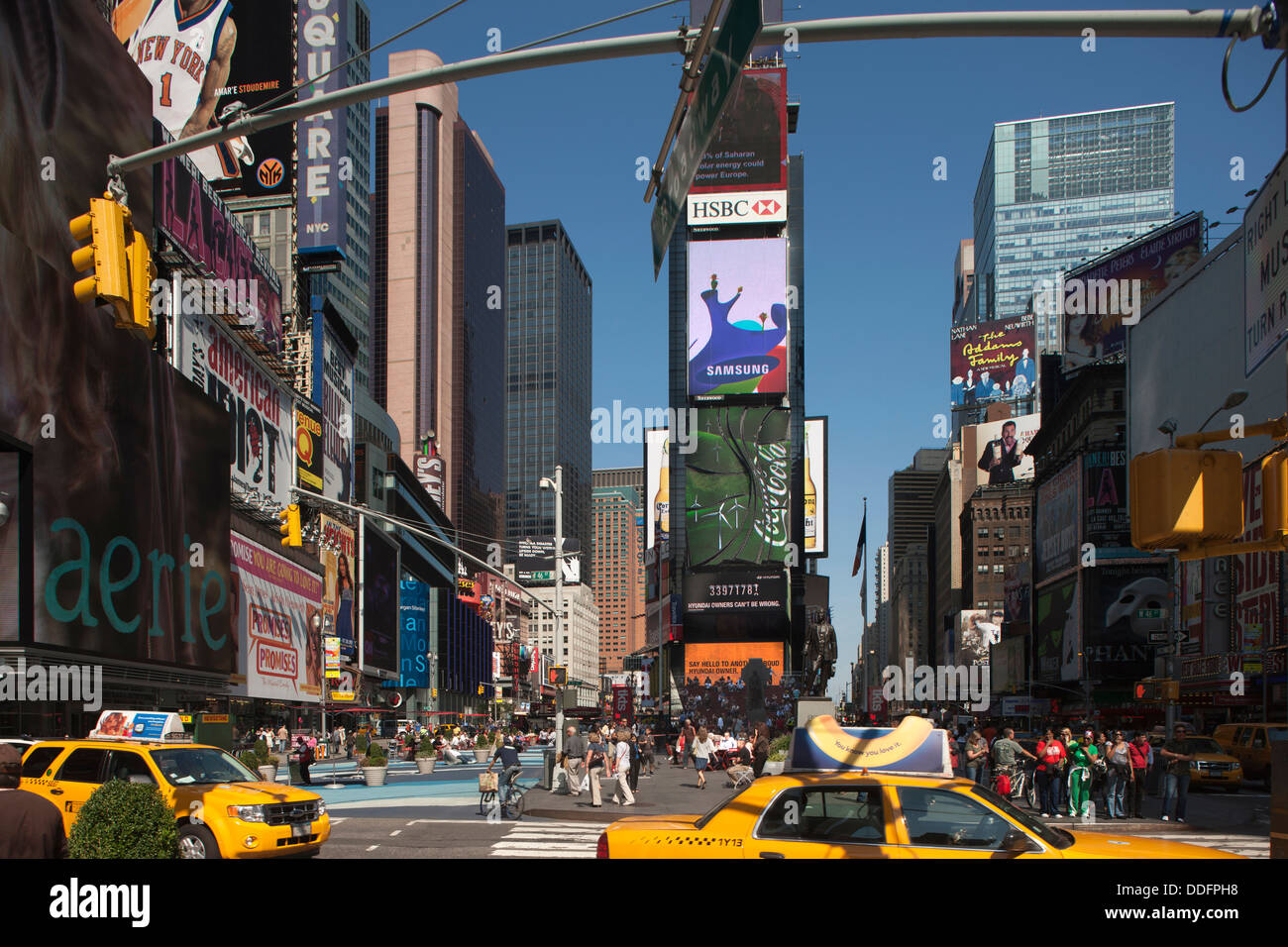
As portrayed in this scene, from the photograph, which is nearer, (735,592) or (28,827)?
(28,827)

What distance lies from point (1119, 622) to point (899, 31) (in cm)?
8056

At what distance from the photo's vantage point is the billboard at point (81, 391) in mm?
30859

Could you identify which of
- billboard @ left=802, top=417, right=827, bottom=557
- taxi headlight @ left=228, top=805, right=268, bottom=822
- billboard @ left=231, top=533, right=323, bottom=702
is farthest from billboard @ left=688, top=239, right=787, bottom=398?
taxi headlight @ left=228, top=805, right=268, bottom=822

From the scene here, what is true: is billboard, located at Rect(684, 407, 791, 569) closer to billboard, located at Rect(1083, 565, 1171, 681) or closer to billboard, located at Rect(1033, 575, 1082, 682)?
billboard, located at Rect(1033, 575, 1082, 682)

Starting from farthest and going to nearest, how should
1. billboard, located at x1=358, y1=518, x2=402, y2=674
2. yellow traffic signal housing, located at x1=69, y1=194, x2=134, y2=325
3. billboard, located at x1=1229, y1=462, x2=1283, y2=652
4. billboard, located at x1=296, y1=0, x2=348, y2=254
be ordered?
billboard, located at x1=358, y1=518, x2=402, y2=674 < billboard, located at x1=296, y1=0, x2=348, y2=254 < billboard, located at x1=1229, y1=462, x2=1283, y2=652 < yellow traffic signal housing, located at x1=69, y1=194, x2=134, y2=325

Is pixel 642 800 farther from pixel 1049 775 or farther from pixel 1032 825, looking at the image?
pixel 1032 825

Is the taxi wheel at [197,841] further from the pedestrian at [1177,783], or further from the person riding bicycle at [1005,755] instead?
the pedestrian at [1177,783]

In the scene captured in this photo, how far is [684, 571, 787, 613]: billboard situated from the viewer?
4267 inches

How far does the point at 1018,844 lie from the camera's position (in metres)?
9.10

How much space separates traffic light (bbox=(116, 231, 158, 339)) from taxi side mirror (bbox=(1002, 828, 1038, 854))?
8183 mm

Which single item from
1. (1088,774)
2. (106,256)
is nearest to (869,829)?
(106,256)

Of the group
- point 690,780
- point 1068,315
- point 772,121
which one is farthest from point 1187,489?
point 772,121

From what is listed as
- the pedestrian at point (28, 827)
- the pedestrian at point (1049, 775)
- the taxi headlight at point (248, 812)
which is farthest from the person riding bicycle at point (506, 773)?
the pedestrian at point (28, 827)
